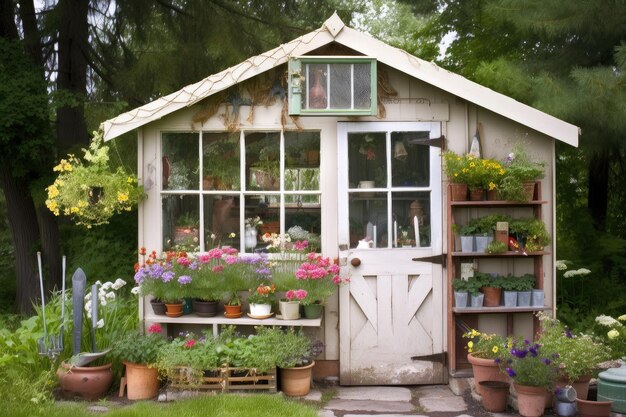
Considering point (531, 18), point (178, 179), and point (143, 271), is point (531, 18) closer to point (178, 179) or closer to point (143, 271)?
point (178, 179)

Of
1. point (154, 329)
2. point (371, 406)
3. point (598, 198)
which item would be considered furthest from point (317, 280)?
point (598, 198)

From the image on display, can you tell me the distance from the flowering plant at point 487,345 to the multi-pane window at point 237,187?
1606 millimetres

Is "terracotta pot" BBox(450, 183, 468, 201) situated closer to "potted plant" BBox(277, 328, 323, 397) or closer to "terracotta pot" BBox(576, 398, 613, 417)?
"potted plant" BBox(277, 328, 323, 397)

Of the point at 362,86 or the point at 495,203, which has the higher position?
the point at 362,86

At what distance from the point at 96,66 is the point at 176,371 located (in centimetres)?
636

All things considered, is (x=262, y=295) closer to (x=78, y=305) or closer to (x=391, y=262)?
(x=391, y=262)

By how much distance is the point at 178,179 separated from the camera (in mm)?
6922

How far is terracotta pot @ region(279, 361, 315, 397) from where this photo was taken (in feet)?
20.6

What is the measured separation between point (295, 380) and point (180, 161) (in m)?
2.15

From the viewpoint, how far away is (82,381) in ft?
20.3

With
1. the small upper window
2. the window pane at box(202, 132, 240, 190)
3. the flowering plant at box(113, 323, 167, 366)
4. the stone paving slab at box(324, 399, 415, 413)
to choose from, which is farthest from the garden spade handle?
the small upper window

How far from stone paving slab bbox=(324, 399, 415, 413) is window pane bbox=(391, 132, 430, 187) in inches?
72.9

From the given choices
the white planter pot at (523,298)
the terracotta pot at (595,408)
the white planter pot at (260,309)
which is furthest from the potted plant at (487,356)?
the white planter pot at (260,309)

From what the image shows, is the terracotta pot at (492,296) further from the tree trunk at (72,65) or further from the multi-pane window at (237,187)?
the tree trunk at (72,65)
